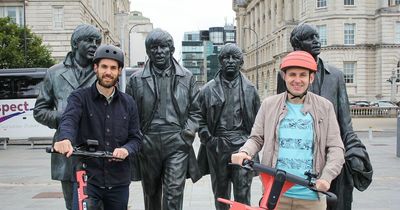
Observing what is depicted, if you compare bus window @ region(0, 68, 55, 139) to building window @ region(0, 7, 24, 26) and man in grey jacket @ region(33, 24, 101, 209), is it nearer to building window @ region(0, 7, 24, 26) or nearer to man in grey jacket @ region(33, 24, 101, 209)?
man in grey jacket @ region(33, 24, 101, 209)

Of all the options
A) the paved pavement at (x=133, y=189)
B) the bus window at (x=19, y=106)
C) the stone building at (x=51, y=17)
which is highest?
the stone building at (x=51, y=17)

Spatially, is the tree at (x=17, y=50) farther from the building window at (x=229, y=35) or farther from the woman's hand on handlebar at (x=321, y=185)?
the building window at (x=229, y=35)

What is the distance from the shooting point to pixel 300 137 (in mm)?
3613

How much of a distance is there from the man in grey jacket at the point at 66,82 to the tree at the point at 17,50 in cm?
2390

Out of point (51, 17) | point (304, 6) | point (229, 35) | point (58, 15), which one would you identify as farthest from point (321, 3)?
point (229, 35)

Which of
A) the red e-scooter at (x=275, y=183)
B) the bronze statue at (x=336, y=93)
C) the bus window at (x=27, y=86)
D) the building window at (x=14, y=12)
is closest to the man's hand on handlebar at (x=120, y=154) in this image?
the red e-scooter at (x=275, y=183)

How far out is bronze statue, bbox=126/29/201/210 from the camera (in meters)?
5.34

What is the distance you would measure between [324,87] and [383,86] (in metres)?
49.2

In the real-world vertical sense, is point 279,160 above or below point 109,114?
below

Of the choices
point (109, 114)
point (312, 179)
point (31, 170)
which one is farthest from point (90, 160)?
point (31, 170)

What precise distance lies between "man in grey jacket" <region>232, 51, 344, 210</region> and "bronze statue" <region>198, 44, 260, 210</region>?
6.96ft

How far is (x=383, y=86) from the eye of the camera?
51000 mm

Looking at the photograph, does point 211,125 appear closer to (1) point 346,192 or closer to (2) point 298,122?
(1) point 346,192

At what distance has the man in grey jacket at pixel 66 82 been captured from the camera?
16.5 feet
